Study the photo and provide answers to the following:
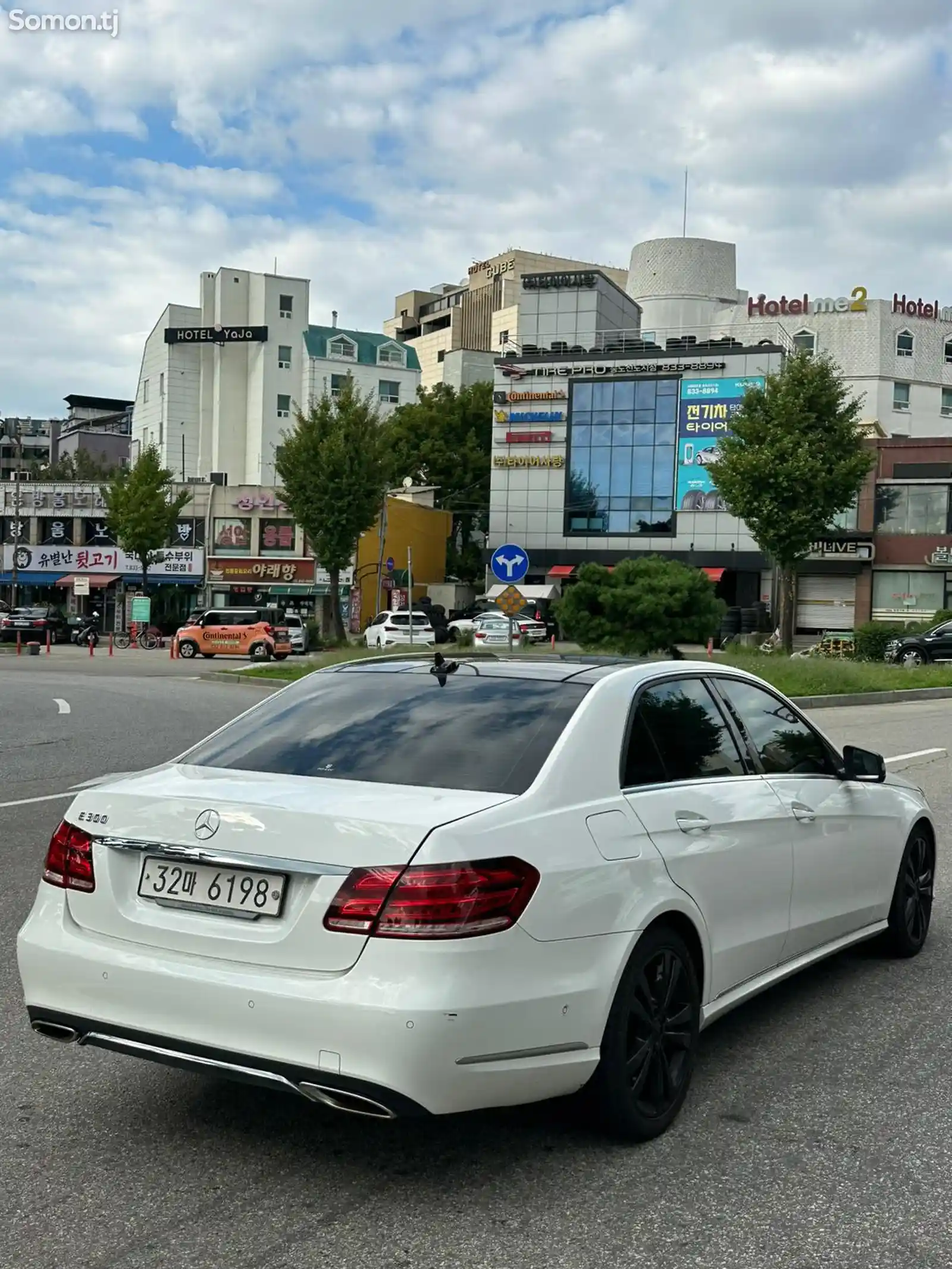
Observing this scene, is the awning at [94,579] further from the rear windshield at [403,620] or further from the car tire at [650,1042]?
the car tire at [650,1042]

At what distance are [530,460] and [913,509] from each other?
19.3 m

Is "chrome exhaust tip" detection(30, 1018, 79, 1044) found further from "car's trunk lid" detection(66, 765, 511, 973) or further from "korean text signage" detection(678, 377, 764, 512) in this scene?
"korean text signage" detection(678, 377, 764, 512)

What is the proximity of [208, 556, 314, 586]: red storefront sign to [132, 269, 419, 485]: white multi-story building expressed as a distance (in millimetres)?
17846

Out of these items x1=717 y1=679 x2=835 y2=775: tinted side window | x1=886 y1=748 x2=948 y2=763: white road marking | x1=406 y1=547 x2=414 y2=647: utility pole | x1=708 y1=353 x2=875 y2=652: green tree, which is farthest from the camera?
x1=708 y1=353 x2=875 y2=652: green tree

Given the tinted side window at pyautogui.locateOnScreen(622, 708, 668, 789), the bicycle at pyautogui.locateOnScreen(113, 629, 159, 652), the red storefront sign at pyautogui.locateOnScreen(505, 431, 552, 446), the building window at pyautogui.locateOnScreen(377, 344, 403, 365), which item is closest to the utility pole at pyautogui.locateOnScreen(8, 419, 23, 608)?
the bicycle at pyautogui.locateOnScreen(113, 629, 159, 652)

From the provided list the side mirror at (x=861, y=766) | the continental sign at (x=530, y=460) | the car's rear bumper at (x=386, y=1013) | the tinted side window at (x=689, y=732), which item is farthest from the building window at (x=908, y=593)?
the car's rear bumper at (x=386, y=1013)

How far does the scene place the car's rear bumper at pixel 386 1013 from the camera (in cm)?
333

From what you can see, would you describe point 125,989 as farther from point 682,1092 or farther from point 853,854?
point 853,854

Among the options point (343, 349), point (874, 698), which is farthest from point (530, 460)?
point (874, 698)

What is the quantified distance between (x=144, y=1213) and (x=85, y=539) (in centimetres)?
6881

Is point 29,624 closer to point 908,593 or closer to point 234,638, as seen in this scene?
point 234,638

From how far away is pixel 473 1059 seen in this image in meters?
3.39

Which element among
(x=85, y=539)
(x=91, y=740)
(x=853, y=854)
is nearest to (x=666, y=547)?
(x=85, y=539)

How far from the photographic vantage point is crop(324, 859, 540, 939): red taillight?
3385 mm
